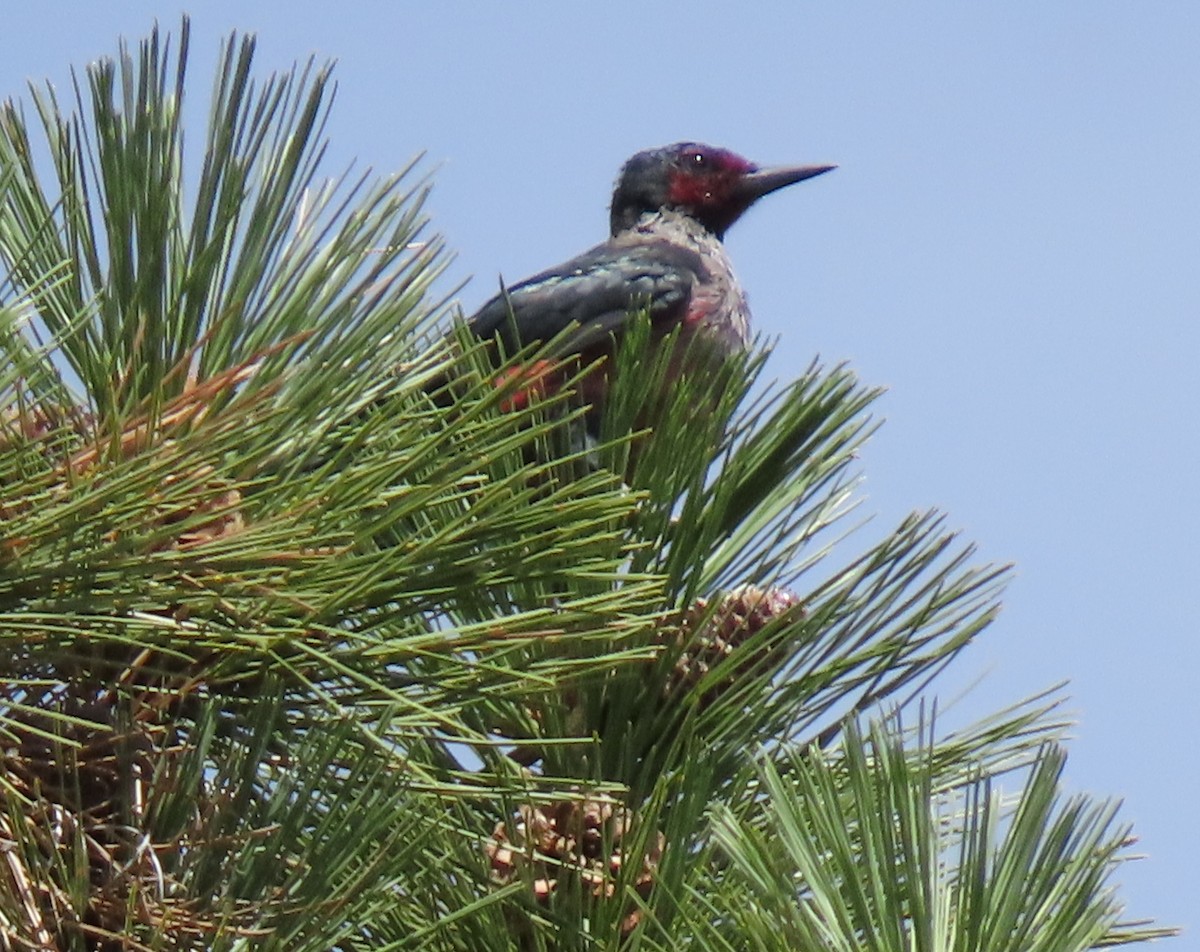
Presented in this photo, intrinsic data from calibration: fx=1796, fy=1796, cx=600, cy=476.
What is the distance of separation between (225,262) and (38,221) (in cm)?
23

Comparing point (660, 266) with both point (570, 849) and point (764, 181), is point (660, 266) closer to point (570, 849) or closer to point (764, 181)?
point (764, 181)

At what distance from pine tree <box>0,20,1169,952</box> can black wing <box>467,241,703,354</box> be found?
2403 millimetres

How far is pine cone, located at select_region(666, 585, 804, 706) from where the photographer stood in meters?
1.97


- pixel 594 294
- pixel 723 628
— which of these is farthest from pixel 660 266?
pixel 723 628

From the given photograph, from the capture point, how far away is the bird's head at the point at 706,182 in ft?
19.1

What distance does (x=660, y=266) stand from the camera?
483 centimetres

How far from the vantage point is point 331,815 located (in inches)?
60.5

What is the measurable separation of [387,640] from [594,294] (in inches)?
128

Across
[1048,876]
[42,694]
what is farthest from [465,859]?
[1048,876]

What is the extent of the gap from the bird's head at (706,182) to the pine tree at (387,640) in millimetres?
3718

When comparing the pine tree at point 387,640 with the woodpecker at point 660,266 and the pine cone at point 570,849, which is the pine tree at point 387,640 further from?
the woodpecker at point 660,266

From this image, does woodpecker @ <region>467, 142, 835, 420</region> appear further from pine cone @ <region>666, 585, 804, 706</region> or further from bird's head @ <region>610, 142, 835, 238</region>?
pine cone @ <region>666, 585, 804, 706</region>

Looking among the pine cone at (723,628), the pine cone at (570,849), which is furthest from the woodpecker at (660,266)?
the pine cone at (570,849)

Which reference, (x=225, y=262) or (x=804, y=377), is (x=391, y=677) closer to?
(x=225, y=262)
